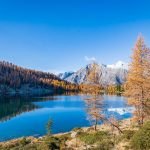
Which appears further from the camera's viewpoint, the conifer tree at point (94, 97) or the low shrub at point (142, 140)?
the conifer tree at point (94, 97)

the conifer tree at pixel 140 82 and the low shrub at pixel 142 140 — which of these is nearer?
the low shrub at pixel 142 140

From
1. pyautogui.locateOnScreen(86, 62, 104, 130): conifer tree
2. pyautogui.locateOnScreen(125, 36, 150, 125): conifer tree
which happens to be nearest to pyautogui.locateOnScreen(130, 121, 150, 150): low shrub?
pyautogui.locateOnScreen(125, 36, 150, 125): conifer tree

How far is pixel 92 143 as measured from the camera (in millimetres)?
29641

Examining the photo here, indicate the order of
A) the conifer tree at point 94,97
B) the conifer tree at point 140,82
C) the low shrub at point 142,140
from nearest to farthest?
the low shrub at point 142,140, the conifer tree at point 140,82, the conifer tree at point 94,97

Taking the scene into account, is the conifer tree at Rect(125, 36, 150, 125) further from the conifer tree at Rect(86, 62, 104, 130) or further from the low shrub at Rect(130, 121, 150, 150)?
the low shrub at Rect(130, 121, 150, 150)

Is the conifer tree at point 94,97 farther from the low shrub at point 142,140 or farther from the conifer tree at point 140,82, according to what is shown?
the low shrub at point 142,140

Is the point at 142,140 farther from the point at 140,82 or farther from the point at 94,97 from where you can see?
the point at 94,97

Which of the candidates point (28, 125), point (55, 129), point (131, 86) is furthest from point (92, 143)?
point (28, 125)

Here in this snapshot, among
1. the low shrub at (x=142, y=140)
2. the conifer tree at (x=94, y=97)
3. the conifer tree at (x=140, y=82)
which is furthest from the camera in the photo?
the conifer tree at (x=94, y=97)

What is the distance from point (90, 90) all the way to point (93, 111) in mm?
4364

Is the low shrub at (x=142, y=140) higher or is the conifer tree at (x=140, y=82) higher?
the conifer tree at (x=140, y=82)

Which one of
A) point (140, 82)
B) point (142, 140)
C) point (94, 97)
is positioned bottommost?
point (142, 140)

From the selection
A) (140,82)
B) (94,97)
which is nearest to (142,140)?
(140,82)

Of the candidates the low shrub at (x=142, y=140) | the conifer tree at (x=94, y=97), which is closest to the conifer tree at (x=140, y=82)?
the conifer tree at (x=94, y=97)
